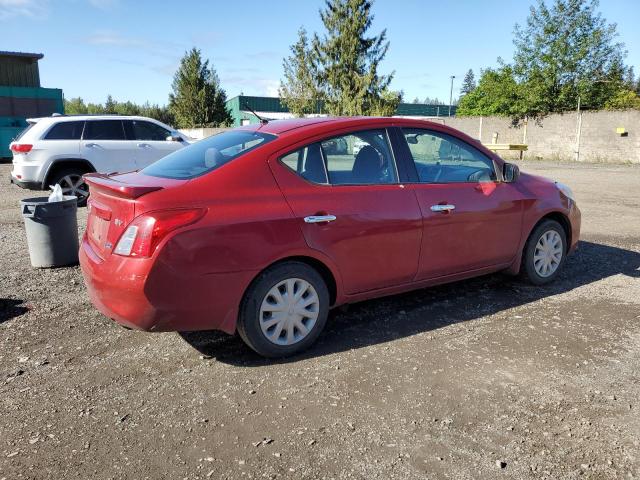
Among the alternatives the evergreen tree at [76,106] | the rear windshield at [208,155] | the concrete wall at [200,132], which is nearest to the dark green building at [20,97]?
the concrete wall at [200,132]

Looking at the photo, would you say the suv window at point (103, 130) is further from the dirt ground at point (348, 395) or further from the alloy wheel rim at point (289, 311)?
the alloy wheel rim at point (289, 311)

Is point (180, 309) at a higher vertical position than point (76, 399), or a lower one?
higher

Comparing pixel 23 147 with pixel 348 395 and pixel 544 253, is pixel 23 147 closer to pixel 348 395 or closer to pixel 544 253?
pixel 348 395

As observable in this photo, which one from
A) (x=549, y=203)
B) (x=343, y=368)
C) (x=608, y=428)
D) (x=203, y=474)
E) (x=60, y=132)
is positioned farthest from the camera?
(x=60, y=132)

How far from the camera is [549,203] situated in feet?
17.0

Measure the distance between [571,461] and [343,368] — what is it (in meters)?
1.50

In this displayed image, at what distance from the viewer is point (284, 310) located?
3.65 m

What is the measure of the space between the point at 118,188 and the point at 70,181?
7.87 meters

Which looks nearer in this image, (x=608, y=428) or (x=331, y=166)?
(x=608, y=428)

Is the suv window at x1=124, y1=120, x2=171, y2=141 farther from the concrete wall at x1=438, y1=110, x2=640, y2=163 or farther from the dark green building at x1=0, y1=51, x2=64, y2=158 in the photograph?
the concrete wall at x1=438, y1=110, x2=640, y2=163

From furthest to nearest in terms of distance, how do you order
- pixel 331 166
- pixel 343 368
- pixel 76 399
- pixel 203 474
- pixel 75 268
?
pixel 75 268 → pixel 331 166 → pixel 343 368 → pixel 76 399 → pixel 203 474

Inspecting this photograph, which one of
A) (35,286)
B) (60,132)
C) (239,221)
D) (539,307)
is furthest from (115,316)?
(60,132)

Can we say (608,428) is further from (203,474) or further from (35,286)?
(35,286)

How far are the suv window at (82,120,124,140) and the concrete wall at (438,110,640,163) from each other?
964 inches
